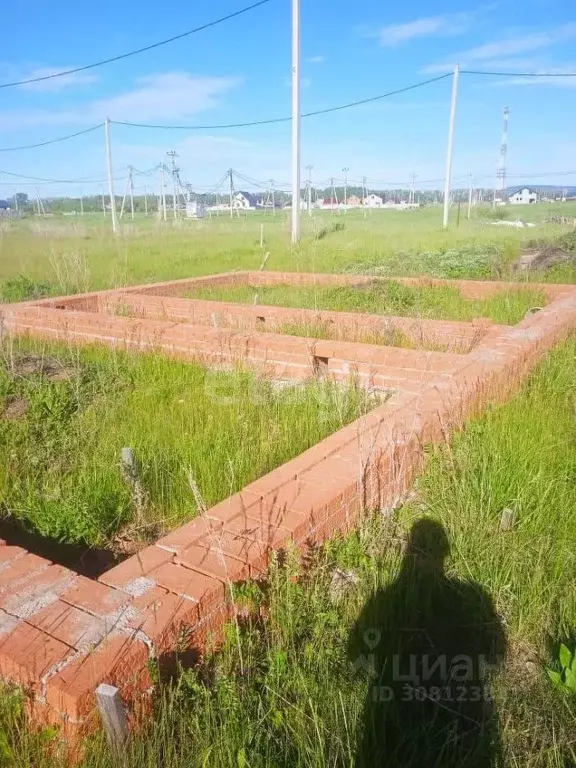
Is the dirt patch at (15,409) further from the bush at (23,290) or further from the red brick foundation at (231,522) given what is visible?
the bush at (23,290)

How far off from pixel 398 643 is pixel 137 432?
206 centimetres

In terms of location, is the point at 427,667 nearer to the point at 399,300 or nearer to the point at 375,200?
the point at 399,300

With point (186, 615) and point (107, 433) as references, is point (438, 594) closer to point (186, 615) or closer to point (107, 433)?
point (186, 615)

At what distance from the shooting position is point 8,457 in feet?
10.2

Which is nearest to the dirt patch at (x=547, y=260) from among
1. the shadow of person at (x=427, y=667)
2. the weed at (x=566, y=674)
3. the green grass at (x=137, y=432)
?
the green grass at (x=137, y=432)

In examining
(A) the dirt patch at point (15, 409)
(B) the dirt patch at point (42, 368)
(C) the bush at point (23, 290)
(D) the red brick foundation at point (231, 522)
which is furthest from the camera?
(C) the bush at point (23, 290)

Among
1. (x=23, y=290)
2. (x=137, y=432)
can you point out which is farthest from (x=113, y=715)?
(x=23, y=290)

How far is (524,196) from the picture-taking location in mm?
118062

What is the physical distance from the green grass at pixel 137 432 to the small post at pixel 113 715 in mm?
887

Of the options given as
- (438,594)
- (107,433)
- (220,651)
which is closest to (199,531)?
(220,651)

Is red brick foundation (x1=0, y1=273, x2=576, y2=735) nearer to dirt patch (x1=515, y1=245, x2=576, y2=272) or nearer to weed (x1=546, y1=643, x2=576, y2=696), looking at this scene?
weed (x1=546, y1=643, x2=576, y2=696)

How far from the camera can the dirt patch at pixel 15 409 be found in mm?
3783

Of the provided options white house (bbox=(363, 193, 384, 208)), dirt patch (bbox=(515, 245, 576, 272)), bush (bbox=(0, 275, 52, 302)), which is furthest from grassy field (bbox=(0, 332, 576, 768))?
white house (bbox=(363, 193, 384, 208))

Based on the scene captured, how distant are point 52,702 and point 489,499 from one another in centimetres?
189
